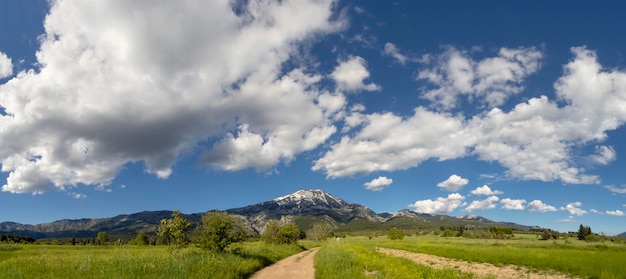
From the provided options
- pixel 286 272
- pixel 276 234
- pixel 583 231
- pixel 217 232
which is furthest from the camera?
pixel 583 231

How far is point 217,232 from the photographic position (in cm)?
3231

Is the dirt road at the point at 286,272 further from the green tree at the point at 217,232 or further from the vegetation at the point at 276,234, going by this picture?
the vegetation at the point at 276,234

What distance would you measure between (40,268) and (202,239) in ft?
52.9

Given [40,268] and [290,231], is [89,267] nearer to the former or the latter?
[40,268]

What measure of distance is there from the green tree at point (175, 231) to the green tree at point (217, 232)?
258 cm

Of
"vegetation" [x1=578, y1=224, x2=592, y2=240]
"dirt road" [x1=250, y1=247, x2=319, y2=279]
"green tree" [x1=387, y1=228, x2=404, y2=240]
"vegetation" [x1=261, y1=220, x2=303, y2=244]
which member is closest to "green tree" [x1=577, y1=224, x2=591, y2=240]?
"vegetation" [x1=578, y1=224, x2=592, y2=240]

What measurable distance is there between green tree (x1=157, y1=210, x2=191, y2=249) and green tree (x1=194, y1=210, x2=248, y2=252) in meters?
2.58

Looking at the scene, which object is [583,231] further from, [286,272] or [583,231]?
[286,272]

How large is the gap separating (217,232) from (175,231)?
4.36 m

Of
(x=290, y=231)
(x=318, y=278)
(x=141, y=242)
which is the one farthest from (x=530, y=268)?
(x=141, y=242)

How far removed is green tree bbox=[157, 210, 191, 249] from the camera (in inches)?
1131

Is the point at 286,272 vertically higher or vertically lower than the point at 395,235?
higher

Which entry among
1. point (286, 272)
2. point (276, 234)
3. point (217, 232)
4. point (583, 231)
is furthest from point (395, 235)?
point (286, 272)

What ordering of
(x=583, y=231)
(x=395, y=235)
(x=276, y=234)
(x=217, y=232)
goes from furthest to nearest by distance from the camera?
1. (x=395, y=235)
2. (x=583, y=231)
3. (x=276, y=234)
4. (x=217, y=232)
